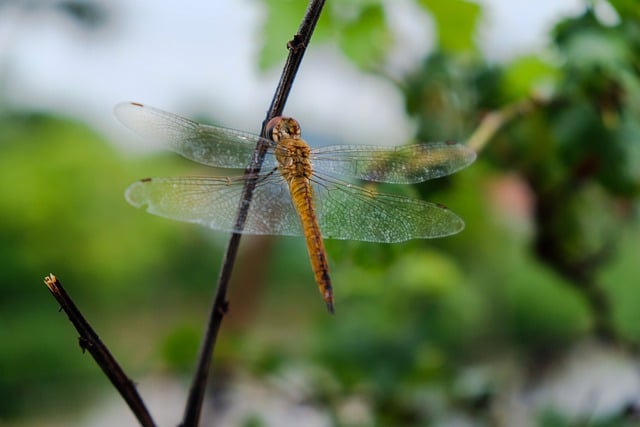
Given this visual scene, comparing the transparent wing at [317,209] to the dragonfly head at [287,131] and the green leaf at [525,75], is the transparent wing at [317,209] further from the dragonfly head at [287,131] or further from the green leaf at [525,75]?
the green leaf at [525,75]

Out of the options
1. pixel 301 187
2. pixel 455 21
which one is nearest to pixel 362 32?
pixel 455 21

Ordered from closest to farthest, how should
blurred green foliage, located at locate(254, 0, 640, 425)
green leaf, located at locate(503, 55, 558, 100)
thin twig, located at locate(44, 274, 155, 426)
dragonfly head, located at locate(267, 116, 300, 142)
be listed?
thin twig, located at locate(44, 274, 155, 426), dragonfly head, located at locate(267, 116, 300, 142), blurred green foliage, located at locate(254, 0, 640, 425), green leaf, located at locate(503, 55, 558, 100)

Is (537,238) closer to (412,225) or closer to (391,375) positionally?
(391,375)

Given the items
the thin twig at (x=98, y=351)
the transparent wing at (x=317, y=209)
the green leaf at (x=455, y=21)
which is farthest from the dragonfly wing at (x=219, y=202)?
the green leaf at (x=455, y=21)

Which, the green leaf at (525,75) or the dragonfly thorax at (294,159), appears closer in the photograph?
the dragonfly thorax at (294,159)

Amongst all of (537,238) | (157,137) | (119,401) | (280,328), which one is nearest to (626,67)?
(537,238)

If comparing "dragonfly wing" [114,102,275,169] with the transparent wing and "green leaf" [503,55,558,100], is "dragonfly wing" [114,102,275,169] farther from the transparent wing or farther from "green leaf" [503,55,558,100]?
"green leaf" [503,55,558,100]

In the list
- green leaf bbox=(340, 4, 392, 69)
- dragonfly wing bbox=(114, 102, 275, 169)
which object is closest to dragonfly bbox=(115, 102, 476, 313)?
dragonfly wing bbox=(114, 102, 275, 169)
